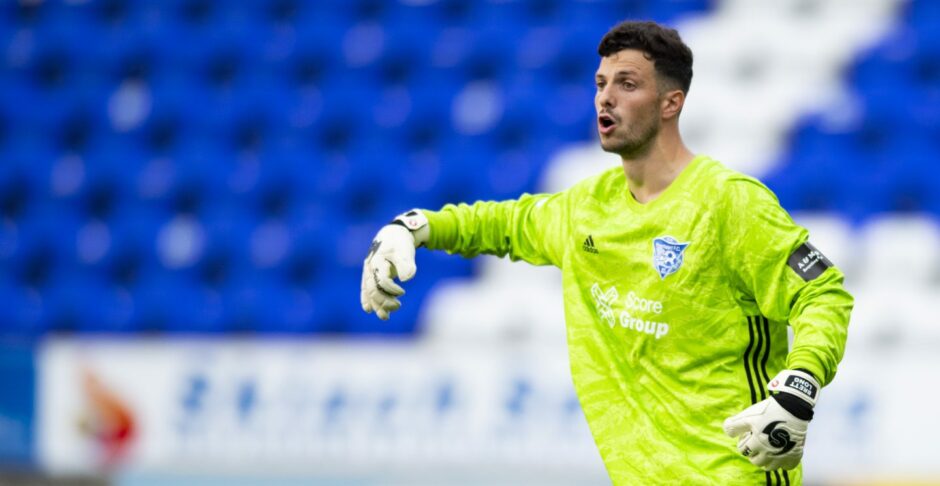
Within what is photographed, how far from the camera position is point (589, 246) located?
390 centimetres

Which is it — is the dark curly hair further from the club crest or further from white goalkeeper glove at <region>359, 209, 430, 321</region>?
white goalkeeper glove at <region>359, 209, 430, 321</region>

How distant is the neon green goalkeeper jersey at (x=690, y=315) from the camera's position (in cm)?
346

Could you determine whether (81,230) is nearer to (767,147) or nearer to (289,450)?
(289,450)

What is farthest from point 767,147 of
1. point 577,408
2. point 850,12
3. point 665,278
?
point 665,278

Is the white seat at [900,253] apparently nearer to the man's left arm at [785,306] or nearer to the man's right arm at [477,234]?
the man's right arm at [477,234]

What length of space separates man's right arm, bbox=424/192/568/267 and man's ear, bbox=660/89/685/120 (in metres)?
0.45

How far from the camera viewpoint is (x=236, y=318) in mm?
8859

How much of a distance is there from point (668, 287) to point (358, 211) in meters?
5.93

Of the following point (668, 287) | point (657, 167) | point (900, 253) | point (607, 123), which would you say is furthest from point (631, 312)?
point (900, 253)

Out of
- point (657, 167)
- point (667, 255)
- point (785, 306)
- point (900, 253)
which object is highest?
point (900, 253)

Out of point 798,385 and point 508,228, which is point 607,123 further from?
point 798,385

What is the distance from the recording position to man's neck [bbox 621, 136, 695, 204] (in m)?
3.76

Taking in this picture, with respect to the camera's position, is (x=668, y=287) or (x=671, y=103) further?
(x=671, y=103)

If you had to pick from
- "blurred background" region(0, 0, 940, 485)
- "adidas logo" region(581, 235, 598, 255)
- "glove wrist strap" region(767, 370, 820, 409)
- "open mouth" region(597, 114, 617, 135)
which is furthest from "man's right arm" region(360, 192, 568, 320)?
"blurred background" region(0, 0, 940, 485)
